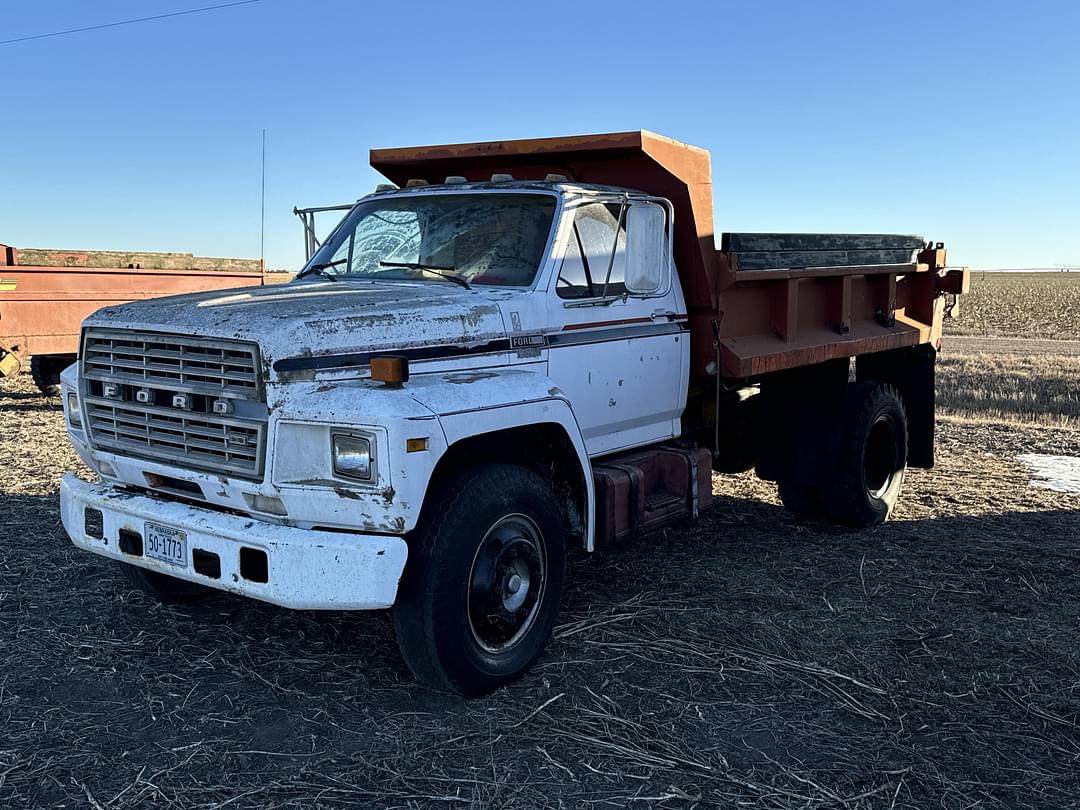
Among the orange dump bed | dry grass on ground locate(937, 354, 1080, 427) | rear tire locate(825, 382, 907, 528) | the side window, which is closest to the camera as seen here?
the side window

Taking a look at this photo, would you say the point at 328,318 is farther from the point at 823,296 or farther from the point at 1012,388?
the point at 1012,388

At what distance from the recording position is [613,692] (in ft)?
14.7

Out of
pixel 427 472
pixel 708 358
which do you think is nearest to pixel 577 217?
pixel 708 358

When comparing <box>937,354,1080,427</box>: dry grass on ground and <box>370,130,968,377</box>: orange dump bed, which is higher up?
<box>370,130,968,377</box>: orange dump bed

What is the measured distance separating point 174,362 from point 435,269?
1.52 m

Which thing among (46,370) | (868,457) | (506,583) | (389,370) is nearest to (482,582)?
(506,583)

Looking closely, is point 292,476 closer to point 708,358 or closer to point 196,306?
point 196,306

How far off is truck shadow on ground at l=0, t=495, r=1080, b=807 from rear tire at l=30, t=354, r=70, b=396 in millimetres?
8096

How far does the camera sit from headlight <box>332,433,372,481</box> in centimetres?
396

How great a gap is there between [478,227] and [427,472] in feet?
6.26

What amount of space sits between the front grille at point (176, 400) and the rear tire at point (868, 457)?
4.70 meters

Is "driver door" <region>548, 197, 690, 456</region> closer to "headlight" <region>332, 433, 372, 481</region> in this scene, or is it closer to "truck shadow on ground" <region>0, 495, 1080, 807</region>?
"truck shadow on ground" <region>0, 495, 1080, 807</region>

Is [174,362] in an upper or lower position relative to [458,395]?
upper

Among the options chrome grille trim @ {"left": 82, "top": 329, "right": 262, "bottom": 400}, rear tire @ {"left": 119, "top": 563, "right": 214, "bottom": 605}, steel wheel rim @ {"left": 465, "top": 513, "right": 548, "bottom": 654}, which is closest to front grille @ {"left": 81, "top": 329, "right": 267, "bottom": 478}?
chrome grille trim @ {"left": 82, "top": 329, "right": 262, "bottom": 400}
